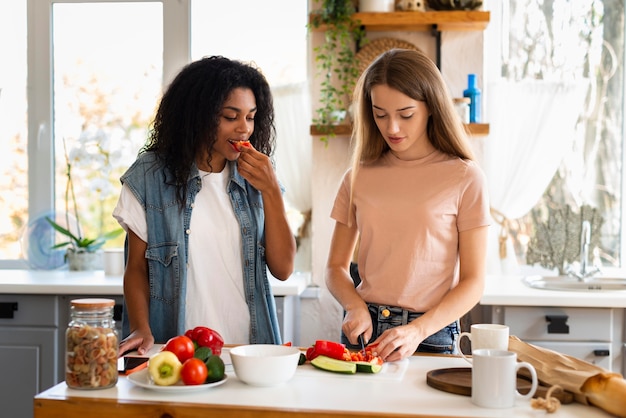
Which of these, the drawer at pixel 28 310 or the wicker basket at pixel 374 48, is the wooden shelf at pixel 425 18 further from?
the drawer at pixel 28 310

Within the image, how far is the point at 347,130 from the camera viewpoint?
3479mm

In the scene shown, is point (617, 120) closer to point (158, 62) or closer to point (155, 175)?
point (158, 62)

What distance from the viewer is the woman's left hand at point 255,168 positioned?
7.05 ft

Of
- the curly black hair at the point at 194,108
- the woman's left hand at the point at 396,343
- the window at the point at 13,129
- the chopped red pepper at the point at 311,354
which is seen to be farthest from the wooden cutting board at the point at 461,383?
the window at the point at 13,129

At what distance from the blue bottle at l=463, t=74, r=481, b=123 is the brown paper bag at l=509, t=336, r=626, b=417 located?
190 centimetres

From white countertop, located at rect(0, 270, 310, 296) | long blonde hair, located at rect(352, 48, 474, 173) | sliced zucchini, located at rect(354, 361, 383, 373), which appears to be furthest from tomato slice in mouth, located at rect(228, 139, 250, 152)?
white countertop, located at rect(0, 270, 310, 296)

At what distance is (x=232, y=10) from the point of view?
3.90m

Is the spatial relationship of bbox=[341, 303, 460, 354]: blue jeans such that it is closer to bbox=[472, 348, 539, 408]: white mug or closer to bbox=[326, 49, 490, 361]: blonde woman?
bbox=[326, 49, 490, 361]: blonde woman

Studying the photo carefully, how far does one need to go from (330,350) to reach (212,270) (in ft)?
1.79

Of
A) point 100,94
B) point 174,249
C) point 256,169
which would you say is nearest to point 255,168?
point 256,169

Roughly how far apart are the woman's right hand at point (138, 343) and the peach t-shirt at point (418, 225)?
0.55 meters

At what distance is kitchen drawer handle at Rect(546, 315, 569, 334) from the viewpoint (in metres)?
2.97

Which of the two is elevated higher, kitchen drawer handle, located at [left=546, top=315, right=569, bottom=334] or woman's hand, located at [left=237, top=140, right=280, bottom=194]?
woman's hand, located at [left=237, top=140, right=280, bottom=194]

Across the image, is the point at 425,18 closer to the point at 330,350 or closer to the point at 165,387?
the point at 330,350
